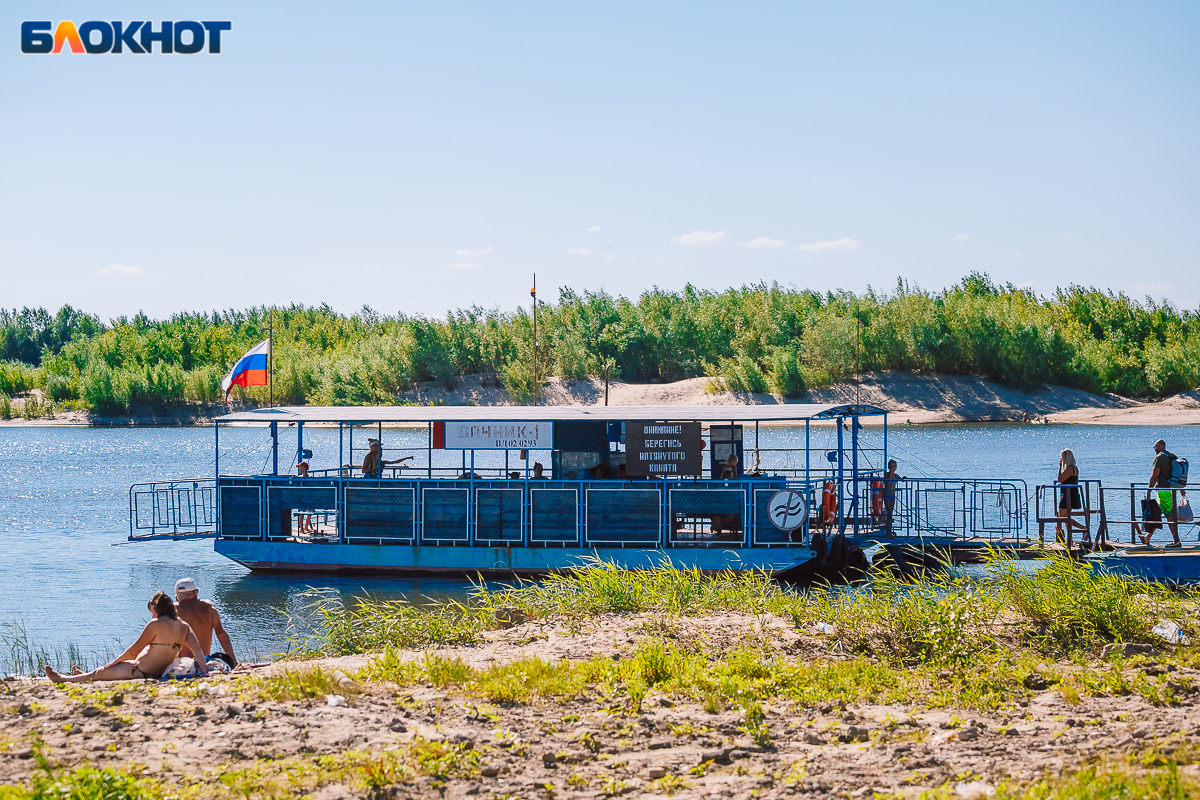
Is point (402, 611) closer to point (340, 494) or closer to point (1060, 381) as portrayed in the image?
point (340, 494)

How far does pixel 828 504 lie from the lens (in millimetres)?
18453

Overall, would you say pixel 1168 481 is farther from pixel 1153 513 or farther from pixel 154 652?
pixel 154 652

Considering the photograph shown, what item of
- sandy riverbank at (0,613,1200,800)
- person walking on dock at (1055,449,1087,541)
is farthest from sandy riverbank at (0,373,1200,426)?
sandy riverbank at (0,613,1200,800)

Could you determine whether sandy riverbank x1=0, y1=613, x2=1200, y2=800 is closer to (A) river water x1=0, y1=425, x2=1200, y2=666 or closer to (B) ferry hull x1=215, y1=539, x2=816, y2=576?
(A) river water x1=0, y1=425, x2=1200, y2=666

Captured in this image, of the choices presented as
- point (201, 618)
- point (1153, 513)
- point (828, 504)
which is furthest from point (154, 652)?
point (1153, 513)

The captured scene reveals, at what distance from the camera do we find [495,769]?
6797mm

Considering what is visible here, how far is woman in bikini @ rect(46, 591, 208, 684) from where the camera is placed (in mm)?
10117

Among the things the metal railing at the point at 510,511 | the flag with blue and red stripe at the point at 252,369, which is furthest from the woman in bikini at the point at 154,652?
the flag with blue and red stripe at the point at 252,369

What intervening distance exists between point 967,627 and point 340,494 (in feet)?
Answer: 41.7

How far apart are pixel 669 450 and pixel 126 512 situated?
23148 millimetres

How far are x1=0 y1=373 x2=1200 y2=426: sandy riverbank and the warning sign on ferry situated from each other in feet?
205

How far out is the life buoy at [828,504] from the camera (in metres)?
18.1

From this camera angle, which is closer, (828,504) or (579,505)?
(579,505)

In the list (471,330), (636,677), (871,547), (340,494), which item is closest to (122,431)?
(471,330)
